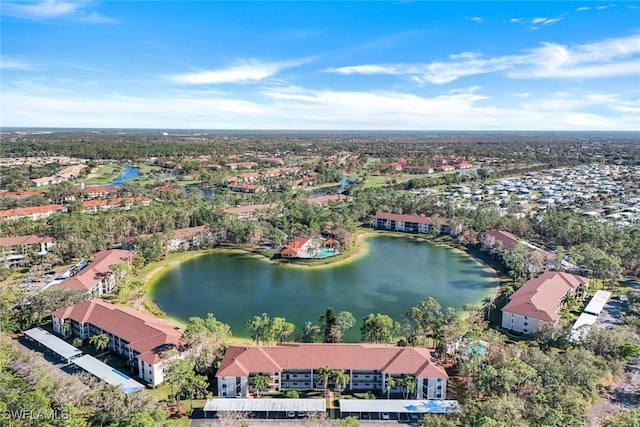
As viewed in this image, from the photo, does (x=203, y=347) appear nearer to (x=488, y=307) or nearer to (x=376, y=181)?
(x=488, y=307)

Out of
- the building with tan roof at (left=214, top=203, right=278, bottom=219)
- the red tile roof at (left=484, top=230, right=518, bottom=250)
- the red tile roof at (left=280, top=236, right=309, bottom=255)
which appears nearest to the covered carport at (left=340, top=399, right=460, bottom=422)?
the red tile roof at (left=280, top=236, right=309, bottom=255)

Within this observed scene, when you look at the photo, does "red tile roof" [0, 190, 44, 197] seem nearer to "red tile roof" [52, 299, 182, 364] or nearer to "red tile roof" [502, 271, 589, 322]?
"red tile roof" [52, 299, 182, 364]

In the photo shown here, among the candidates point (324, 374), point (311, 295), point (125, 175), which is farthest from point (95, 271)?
point (125, 175)

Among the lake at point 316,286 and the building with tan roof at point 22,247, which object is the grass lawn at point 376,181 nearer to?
the lake at point 316,286

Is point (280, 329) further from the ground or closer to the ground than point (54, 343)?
further from the ground

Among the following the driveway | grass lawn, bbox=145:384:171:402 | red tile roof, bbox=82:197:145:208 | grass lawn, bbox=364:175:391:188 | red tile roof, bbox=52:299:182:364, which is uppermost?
grass lawn, bbox=364:175:391:188

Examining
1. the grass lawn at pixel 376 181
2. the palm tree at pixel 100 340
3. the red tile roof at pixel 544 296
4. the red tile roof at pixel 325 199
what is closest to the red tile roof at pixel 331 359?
the palm tree at pixel 100 340

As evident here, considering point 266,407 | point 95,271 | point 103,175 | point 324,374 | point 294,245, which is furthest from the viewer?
point 103,175
